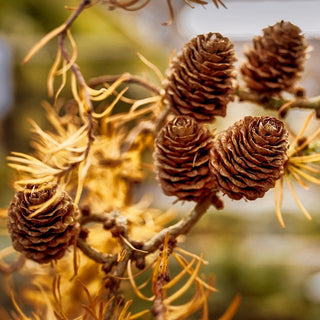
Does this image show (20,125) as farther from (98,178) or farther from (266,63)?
(266,63)

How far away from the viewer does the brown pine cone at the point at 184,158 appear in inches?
9.2

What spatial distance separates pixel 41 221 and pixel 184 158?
0.08 m

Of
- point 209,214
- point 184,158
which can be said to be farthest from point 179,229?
point 209,214

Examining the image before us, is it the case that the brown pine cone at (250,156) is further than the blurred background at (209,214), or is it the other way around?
the blurred background at (209,214)

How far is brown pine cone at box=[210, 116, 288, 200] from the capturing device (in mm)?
209

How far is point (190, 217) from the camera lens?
0.79ft

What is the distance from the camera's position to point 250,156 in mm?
211

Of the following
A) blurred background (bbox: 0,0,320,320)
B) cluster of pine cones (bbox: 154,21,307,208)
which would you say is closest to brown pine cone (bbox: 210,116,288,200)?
cluster of pine cones (bbox: 154,21,307,208)

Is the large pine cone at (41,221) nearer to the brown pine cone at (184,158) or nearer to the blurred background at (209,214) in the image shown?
the brown pine cone at (184,158)

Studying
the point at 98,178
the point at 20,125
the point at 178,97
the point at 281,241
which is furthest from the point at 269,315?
the point at 178,97

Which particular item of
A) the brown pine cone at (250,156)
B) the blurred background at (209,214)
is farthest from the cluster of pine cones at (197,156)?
the blurred background at (209,214)

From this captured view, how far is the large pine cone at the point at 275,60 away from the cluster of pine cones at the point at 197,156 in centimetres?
4

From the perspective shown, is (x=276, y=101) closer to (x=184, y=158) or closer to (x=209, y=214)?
(x=184, y=158)

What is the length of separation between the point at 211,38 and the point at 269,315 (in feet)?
3.30
